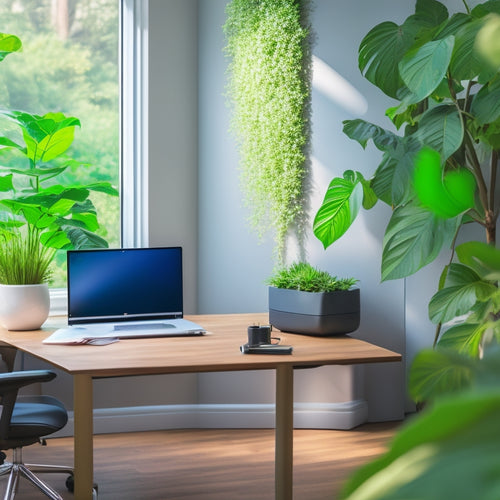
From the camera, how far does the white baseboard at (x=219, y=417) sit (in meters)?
3.95

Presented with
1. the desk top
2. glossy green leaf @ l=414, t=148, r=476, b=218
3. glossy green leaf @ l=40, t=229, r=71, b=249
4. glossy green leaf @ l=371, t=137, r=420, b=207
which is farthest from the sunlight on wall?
glossy green leaf @ l=414, t=148, r=476, b=218

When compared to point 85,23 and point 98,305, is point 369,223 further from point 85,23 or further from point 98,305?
point 85,23

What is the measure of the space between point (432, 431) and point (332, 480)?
10.9 feet

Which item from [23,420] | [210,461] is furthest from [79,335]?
[210,461]

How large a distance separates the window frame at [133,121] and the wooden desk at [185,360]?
3.51 feet

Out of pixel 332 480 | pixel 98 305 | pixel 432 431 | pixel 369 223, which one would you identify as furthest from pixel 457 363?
pixel 369 223

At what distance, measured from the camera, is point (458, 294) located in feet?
9.30

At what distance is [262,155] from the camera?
3984 millimetres

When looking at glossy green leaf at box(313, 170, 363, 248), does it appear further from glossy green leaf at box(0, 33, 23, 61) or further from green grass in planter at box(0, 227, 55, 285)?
glossy green leaf at box(0, 33, 23, 61)

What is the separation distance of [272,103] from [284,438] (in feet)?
5.92

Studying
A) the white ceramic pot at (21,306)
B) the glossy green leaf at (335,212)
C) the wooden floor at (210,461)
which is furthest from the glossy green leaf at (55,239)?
the glossy green leaf at (335,212)

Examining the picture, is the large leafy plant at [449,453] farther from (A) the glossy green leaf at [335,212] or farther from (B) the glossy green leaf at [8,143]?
(B) the glossy green leaf at [8,143]

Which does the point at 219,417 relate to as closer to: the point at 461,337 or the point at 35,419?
the point at 35,419

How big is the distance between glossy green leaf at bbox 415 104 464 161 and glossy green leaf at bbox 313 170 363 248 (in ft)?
1.73
